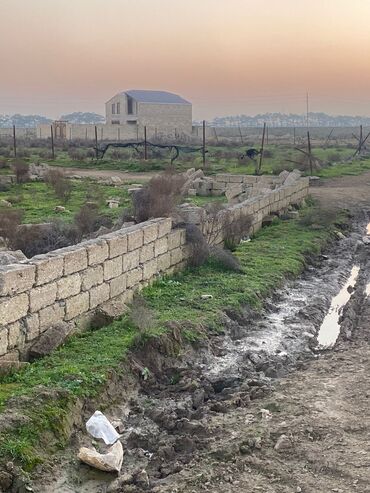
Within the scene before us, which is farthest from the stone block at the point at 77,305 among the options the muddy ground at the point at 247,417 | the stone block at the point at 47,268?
the muddy ground at the point at 247,417

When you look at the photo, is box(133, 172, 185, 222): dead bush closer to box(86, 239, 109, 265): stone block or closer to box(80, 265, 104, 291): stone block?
box(86, 239, 109, 265): stone block

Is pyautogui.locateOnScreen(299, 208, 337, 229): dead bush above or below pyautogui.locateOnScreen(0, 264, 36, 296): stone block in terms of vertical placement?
below

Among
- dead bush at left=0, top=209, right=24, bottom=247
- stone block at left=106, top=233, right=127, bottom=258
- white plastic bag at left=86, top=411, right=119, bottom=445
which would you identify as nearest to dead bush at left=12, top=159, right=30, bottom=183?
dead bush at left=0, top=209, right=24, bottom=247

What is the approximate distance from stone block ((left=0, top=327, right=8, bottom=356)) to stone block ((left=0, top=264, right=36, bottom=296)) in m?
0.40

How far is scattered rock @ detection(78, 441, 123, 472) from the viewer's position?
18.9 ft

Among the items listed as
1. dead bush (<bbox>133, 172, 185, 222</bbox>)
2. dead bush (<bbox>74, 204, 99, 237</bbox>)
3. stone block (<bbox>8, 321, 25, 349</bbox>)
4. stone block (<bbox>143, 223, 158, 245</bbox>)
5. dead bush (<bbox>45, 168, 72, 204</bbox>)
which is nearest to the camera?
stone block (<bbox>8, 321, 25, 349</bbox>)

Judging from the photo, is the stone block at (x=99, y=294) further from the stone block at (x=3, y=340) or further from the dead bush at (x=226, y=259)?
the dead bush at (x=226, y=259)

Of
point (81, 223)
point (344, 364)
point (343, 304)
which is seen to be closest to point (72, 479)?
point (344, 364)

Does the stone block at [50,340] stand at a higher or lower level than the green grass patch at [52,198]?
lower

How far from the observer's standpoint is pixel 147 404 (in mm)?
7219

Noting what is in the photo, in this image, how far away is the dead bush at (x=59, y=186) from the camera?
20570 millimetres

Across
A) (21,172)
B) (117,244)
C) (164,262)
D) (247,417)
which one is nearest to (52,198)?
(21,172)

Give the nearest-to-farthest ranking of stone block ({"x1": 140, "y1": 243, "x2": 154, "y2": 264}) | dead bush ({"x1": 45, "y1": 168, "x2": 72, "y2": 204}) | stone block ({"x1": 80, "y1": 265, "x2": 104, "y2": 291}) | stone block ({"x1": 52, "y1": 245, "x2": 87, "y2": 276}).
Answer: stone block ({"x1": 52, "y1": 245, "x2": 87, "y2": 276}), stone block ({"x1": 80, "y1": 265, "x2": 104, "y2": 291}), stone block ({"x1": 140, "y1": 243, "x2": 154, "y2": 264}), dead bush ({"x1": 45, "y1": 168, "x2": 72, "y2": 204})

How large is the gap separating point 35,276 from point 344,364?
13.8ft
